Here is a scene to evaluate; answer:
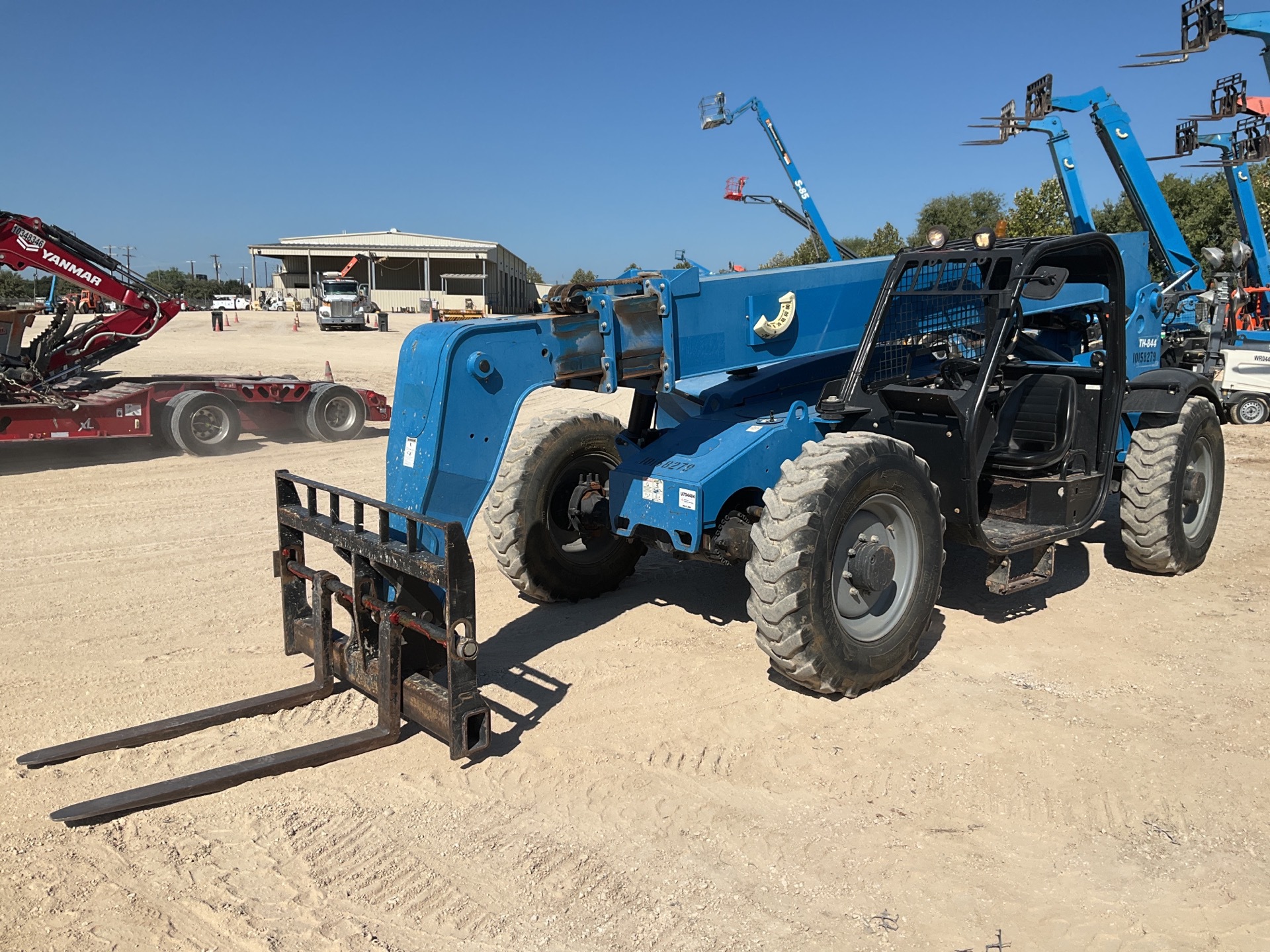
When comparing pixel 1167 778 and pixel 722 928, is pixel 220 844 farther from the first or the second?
pixel 1167 778

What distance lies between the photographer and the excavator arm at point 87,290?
37.5 ft

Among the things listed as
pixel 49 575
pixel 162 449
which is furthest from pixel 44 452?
pixel 49 575

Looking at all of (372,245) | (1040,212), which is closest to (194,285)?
(372,245)

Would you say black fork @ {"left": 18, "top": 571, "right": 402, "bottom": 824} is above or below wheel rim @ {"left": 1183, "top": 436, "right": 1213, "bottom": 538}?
below

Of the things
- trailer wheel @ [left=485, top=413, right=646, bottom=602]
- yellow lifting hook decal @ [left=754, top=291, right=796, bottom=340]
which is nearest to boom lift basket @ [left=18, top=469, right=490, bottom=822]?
trailer wheel @ [left=485, top=413, right=646, bottom=602]

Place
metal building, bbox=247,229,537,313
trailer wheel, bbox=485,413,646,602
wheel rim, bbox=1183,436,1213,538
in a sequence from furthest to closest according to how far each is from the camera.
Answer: metal building, bbox=247,229,537,313 → wheel rim, bbox=1183,436,1213,538 → trailer wheel, bbox=485,413,646,602

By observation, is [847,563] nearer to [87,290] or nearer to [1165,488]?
[1165,488]

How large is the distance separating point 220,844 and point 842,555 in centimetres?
311

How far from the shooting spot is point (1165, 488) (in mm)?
6738

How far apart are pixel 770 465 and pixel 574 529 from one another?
157cm

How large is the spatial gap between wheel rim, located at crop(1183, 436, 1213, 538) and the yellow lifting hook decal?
12.1ft

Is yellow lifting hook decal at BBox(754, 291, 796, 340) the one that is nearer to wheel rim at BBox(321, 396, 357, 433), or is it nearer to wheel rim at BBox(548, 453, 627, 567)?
wheel rim at BBox(548, 453, 627, 567)

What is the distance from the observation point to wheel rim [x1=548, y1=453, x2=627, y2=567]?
6.16 metres

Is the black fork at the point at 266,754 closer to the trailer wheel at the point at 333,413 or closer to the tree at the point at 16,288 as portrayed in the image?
the trailer wheel at the point at 333,413
